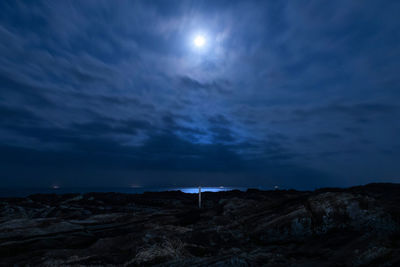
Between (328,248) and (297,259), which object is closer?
(297,259)

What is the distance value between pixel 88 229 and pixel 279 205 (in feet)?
69.7

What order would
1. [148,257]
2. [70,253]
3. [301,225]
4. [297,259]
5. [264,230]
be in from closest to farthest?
[297,259]
[148,257]
[70,253]
[301,225]
[264,230]

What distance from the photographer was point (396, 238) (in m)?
11.2

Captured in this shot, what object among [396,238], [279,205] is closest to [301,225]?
[396,238]

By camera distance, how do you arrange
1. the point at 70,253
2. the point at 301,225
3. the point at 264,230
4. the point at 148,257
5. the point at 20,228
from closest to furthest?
the point at 148,257
the point at 70,253
the point at 301,225
the point at 264,230
the point at 20,228

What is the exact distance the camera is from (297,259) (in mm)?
10766

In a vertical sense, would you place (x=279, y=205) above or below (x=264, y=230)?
above

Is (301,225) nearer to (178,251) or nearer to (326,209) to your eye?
(326,209)

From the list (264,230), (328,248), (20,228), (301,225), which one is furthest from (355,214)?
(20,228)

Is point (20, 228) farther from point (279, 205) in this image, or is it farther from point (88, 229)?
point (279, 205)

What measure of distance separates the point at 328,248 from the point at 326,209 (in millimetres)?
4810

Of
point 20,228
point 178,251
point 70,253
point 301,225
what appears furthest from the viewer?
point 20,228

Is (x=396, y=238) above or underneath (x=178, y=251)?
above

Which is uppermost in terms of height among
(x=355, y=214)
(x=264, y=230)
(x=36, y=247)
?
(x=355, y=214)
